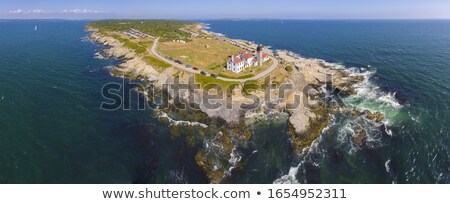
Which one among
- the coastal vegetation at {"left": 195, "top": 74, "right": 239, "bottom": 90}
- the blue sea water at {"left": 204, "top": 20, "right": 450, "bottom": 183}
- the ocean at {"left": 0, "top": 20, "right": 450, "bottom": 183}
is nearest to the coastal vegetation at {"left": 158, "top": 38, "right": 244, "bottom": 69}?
the coastal vegetation at {"left": 195, "top": 74, "right": 239, "bottom": 90}

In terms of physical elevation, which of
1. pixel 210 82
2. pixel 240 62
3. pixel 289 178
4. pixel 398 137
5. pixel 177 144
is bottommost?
pixel 289 178

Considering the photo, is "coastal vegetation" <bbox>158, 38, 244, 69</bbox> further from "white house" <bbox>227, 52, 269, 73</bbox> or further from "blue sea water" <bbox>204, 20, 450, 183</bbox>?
"blue sea water" <bbox>204, 20, 450, 183</bbox>

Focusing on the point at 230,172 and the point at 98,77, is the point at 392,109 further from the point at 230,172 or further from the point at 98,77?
the point at 98,77

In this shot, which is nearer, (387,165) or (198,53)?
(387,165)

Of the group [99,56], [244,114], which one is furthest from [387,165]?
[99,56]

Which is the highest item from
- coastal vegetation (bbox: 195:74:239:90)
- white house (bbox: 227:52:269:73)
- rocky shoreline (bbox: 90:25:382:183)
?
white house (bbox: 227:52:269:73)

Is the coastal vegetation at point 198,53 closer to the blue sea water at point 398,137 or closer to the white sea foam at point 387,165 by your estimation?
the blue sea water at point 398,137

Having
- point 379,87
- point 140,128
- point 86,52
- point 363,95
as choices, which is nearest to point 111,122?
point 140,128

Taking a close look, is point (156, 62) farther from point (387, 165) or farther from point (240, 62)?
point (387, 165)
